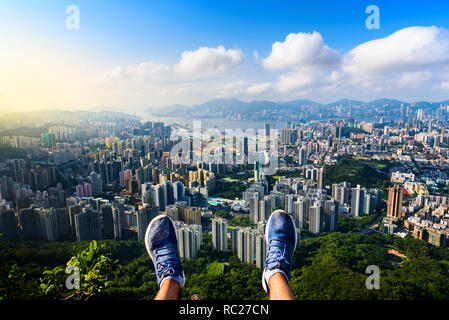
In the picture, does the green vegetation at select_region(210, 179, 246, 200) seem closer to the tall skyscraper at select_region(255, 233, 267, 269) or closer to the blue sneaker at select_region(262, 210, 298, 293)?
the tall skyscraper at select_region(255, 233, 267, 269)

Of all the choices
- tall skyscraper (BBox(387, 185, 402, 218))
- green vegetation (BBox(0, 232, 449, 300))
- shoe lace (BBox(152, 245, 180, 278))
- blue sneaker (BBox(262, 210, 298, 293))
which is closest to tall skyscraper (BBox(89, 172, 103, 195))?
green vegetation (BBox(0, 232, 449, 300))

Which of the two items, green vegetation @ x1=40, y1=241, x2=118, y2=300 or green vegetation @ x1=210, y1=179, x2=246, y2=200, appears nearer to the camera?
green vegetation @ x1=40, y1=241, x2=118, y2=300

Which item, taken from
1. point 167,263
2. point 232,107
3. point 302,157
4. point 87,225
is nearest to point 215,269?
point 87,225

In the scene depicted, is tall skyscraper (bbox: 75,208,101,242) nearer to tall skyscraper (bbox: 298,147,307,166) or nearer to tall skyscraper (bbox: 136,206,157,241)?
tall skyscraper (bbox: 136,206,157,241)

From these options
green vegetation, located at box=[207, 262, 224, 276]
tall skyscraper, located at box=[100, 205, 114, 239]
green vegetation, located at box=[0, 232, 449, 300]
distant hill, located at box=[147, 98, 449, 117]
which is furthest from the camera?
distant hill, located at box=[147, 98, 449, 117]

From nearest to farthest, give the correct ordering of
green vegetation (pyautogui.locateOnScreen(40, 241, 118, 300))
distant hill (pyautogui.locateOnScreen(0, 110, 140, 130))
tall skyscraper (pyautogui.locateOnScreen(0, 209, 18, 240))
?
green vegetation (pyautogui.locateOnScreen(40, 241, 118, 300)) < tall skyscraper (pyautogui.locateOnScreen(0, 209, 18, 240)) < distant hill (pyautogui.locateOnScreen(0, 110, 140, 130))

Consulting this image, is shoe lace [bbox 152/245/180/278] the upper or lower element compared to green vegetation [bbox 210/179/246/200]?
upper

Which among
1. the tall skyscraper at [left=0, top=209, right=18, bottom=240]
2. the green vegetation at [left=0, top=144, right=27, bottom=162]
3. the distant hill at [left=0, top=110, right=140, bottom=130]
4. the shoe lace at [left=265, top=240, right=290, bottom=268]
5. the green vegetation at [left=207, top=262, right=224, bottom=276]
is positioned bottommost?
the green vegetation at [left=207, top=262, right=224, bottom=276]
